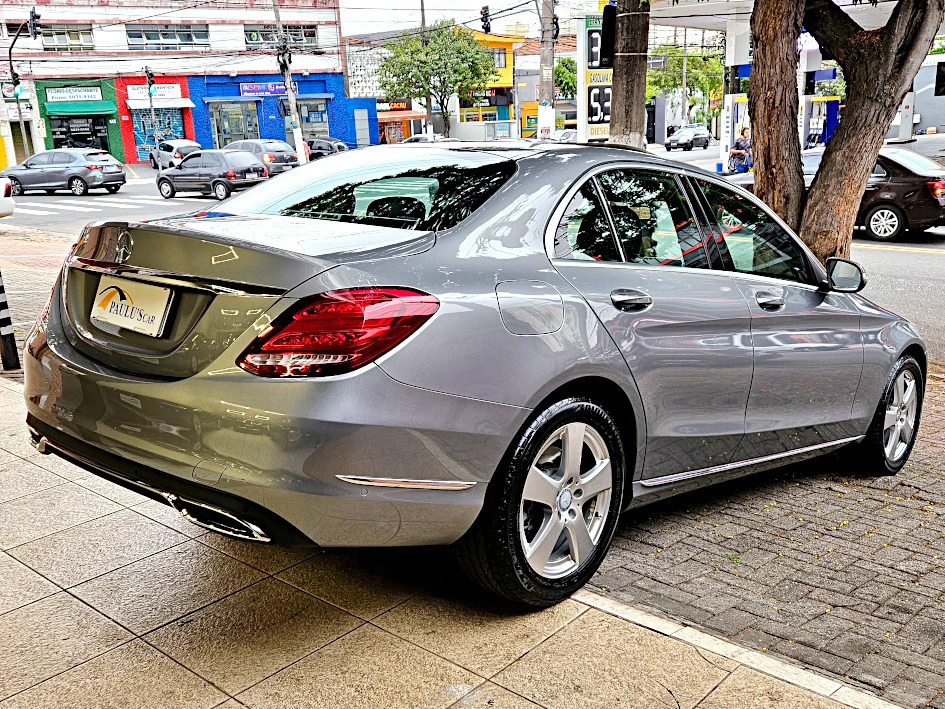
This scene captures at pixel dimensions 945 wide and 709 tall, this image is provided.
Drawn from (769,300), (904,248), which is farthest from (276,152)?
(769,300)

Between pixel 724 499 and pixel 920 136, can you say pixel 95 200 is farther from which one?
pixel 920 136

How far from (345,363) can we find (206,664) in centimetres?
104

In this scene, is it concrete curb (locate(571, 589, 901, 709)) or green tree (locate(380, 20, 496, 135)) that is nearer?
concrete curb (locate(571, 589, 901, 709))

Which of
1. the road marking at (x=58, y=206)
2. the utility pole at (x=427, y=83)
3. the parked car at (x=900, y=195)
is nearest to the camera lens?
the parked car at (x=900, y=195)

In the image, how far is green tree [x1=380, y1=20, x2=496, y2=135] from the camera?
52938 mm

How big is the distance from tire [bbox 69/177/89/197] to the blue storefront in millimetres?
20581

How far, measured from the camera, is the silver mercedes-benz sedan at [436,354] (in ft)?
9.12

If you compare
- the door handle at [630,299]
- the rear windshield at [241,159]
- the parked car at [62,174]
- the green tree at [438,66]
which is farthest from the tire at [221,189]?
the green tree at [438,66]

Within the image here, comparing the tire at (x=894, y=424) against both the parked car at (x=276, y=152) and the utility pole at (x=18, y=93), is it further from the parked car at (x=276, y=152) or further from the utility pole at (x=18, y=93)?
the utility pole at (x=18, y=93)

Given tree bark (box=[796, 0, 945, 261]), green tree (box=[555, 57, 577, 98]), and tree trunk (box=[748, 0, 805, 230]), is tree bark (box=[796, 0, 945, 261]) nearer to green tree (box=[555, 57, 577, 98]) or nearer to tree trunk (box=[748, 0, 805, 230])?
tree trunk (box=[748, 0, 805, 230])

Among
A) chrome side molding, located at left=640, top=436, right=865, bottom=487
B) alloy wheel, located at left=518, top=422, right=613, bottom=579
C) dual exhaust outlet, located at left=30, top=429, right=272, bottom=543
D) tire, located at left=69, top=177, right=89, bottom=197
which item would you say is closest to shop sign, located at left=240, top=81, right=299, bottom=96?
tire, located at left=69, top=177, right=89, bottom=197

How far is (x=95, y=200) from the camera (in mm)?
30375

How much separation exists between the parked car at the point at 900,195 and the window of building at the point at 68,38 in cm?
4400

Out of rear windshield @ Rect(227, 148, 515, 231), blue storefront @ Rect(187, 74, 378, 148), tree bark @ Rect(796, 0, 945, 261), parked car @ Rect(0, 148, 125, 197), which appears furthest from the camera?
blue storefront @ Rect(187, 74, 378, 148)
